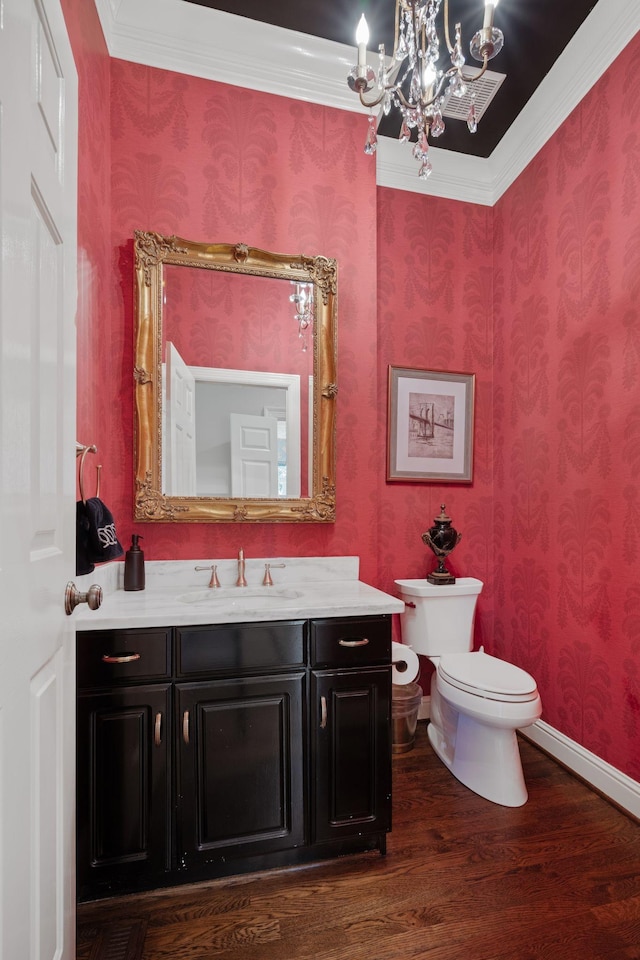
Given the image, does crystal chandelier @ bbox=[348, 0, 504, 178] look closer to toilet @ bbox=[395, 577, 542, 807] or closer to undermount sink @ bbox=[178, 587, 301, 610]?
undermount sink @ bbox=[178, 587, 301, 610]

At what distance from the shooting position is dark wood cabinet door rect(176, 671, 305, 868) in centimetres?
154

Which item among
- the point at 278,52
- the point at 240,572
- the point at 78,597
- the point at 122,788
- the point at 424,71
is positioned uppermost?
the point at 278,52

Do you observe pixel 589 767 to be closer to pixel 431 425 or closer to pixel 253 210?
pixel 431 425

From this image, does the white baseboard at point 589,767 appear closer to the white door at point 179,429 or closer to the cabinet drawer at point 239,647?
the cabinet drawer at point 239,647

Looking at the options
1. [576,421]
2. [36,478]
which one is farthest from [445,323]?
[36,478]

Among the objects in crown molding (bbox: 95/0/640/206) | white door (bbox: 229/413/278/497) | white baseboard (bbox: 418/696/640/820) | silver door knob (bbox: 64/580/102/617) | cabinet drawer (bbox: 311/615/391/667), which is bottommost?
white baseboard (bbox: 418/696/640/820)

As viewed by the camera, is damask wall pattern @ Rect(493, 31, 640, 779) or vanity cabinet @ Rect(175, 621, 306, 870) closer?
vanity cabinet @ Rect(175, 621, 306, 870)

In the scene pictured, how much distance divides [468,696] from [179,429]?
1632mm

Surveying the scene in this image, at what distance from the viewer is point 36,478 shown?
837 mm

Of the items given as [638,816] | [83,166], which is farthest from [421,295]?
[638,816]

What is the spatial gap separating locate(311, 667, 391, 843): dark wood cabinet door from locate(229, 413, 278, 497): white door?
2.78 feet

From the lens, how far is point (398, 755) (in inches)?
93.2

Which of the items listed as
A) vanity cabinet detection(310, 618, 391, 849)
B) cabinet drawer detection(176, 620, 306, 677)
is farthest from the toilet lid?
cabinet drawer detection(176, 620, 306, 677)

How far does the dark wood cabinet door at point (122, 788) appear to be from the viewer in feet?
4.78
